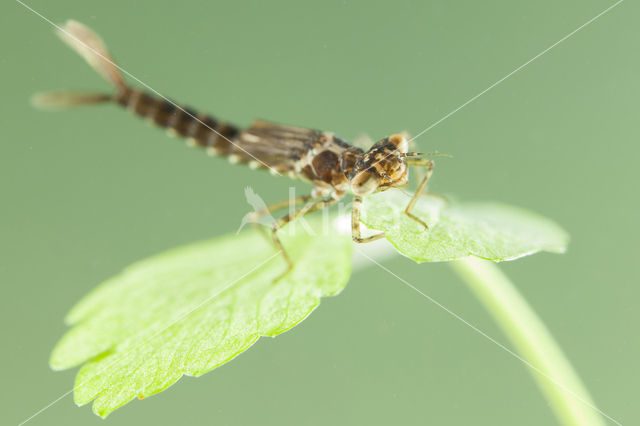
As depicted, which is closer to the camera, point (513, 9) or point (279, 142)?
point (279, 142)

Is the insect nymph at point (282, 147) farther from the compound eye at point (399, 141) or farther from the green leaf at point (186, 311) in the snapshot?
the green leaf at point (186, 311)

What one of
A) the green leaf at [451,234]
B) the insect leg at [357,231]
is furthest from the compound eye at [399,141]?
the insect leg at [357,231]

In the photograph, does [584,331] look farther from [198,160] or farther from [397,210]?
[198,160]

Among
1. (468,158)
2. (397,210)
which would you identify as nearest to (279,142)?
(397,210)

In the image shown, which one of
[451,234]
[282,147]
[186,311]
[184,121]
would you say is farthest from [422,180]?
[184,121]

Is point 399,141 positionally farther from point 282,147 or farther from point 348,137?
point 348,137
